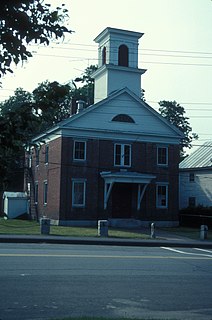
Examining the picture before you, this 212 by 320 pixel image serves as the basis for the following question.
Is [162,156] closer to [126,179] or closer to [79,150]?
[126,179]

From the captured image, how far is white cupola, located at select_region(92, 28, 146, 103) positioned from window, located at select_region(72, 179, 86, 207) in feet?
25.4

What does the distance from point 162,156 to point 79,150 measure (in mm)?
6636

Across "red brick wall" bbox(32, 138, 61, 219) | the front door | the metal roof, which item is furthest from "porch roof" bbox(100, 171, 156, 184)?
the metal roof

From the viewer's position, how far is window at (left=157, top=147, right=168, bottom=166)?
36.9 m

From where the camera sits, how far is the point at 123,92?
3578cm

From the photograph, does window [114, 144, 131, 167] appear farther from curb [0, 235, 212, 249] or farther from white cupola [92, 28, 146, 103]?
curb [0, 235, 212, 249]

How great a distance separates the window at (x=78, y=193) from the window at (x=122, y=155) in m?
2.92

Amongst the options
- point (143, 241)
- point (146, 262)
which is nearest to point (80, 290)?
point (146, 262)

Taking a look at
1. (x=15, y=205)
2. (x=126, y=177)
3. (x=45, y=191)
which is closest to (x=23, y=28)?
(x=126, y=177)

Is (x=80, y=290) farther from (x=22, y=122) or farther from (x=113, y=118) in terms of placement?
(x=113, y=118)

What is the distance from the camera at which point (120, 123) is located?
35.7 metres

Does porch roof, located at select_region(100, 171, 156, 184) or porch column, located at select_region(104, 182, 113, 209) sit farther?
porch column, located at select_region(104, 182, 113, 209)

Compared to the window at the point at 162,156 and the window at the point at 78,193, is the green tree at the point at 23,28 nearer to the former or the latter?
the window at the point at 78,193

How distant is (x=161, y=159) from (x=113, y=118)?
491 centimetres
